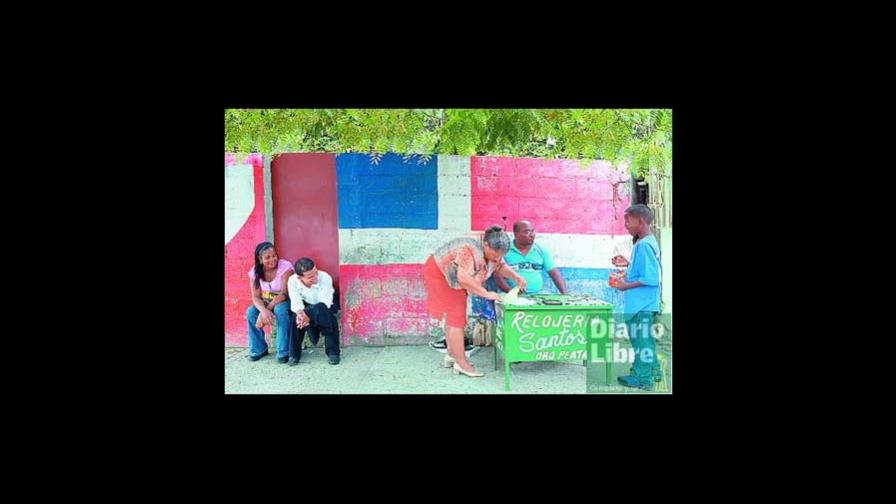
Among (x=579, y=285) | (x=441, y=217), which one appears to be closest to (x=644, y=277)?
(x=579, y=285)

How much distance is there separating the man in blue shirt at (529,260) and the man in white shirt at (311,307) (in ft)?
6.15

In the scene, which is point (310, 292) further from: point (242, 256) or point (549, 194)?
point (549, 194)

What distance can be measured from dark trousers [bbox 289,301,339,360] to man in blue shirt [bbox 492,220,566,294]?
6.18 ft

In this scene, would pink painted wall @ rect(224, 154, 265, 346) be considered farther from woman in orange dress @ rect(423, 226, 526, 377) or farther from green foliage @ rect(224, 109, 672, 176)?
woman in orange dress @ rect(423, 226, 526, 377)

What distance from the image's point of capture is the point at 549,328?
5.07m

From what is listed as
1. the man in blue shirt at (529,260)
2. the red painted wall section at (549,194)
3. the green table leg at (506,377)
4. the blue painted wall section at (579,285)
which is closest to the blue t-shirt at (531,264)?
the man in blue shirt at (529,260)

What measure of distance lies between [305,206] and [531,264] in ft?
8.11

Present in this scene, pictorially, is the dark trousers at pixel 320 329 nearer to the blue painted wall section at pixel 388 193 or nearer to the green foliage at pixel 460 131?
the blue painted wall section at pixel 388 193

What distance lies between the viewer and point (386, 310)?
634cm

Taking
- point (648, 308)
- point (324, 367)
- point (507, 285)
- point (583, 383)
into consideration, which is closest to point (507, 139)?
point (507, 285)

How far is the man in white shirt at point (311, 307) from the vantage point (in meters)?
5.75

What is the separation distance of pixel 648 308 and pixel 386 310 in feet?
8.88

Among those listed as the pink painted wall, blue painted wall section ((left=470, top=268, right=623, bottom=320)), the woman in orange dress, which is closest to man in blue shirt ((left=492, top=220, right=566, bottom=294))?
blue painted wall section ((left=470, top=268, right=623, bottom=320))

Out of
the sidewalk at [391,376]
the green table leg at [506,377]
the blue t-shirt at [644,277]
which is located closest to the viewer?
the green table leg at [506,377]
